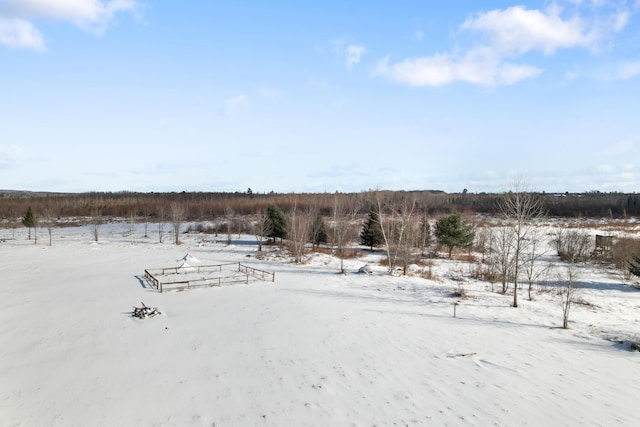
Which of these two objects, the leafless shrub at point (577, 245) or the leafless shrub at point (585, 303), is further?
the leafless shrub at point (577, 245)

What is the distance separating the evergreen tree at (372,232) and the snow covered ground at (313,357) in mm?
20508

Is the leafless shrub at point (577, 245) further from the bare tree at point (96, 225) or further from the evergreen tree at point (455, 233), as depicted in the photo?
the bare tree at point (96, 225)

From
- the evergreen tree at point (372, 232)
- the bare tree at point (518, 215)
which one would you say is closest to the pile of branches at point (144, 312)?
the bare tree at point (518, 215)

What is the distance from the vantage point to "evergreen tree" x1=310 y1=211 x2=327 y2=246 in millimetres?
55278

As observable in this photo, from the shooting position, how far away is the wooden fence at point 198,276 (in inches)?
1281

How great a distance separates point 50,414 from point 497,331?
20510 mm

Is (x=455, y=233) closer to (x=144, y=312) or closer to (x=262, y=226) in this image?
(x=262, y=226)

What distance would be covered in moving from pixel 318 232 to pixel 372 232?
7832mm

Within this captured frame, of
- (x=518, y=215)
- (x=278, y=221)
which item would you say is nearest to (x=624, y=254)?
(x=518, y=215)

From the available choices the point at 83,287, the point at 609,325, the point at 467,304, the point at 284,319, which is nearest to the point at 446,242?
the point at 467,304

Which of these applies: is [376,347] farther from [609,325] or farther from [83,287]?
[83,287]

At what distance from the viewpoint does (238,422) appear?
11.8 m

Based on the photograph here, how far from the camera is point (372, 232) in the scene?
55.1m

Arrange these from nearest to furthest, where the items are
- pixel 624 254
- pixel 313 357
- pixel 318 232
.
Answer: pixel 313 357 → pixel 624 254 → pixel 318 232
